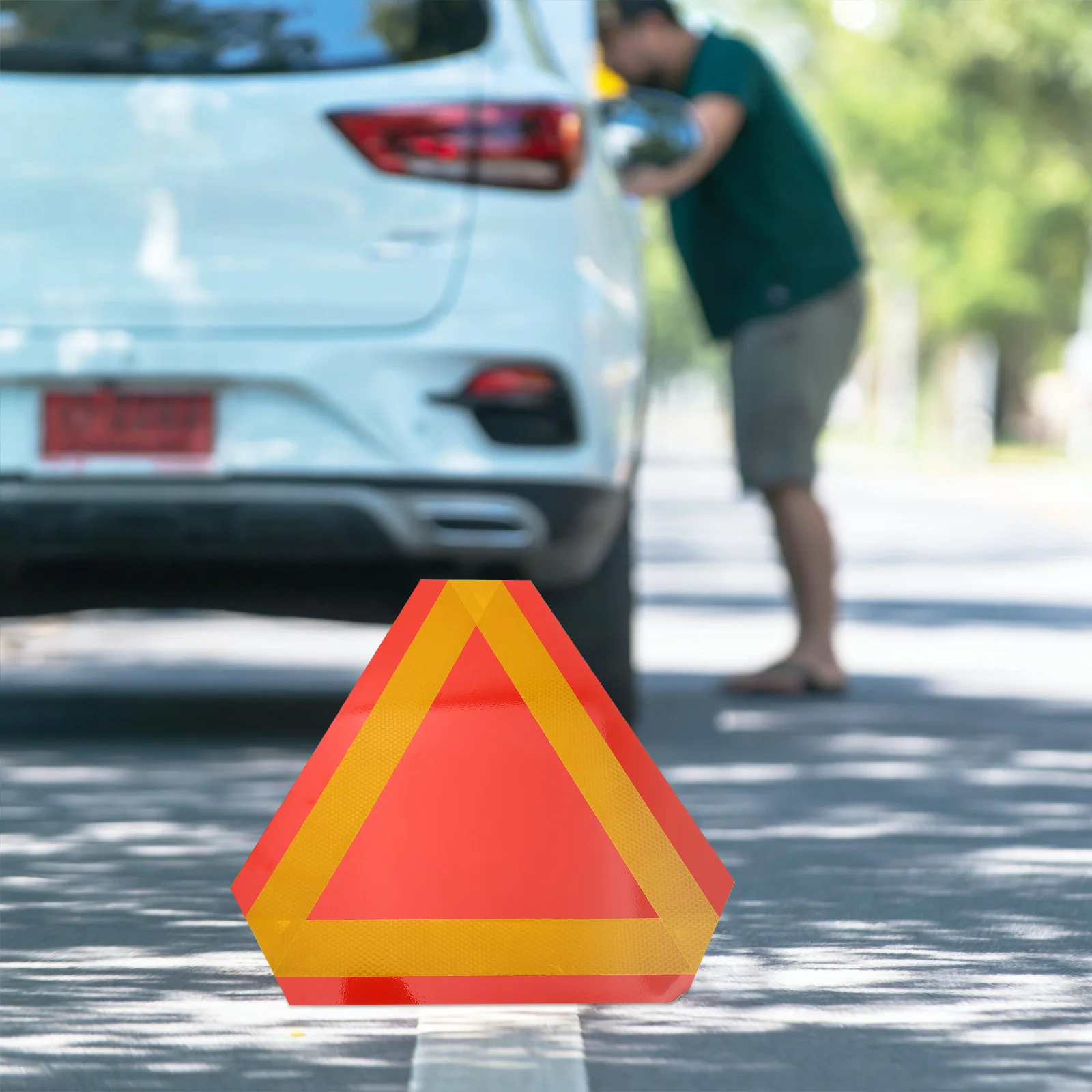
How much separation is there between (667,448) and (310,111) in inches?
2358

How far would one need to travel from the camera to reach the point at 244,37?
602cm

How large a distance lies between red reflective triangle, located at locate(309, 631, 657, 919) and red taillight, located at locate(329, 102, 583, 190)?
2.32 m

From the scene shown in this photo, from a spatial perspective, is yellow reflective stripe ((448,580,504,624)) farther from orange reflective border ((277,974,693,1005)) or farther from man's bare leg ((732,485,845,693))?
man's bare leg ((732,485,845,693))

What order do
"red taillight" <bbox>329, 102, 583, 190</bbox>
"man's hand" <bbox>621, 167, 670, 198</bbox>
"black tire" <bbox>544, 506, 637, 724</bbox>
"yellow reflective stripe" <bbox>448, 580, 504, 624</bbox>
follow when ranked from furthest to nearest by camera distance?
1. "man's hand" <bbox>621, 167, 670, 198</bbox>
2. "black tire" <bbox>544, 506, 637, 724</bbox>
3. "red taillight" <bbox>329, 102, 583, 190</bbox>
4. "yellow reflective stripe" <bbox>448, 580, 504, 624</bbox>

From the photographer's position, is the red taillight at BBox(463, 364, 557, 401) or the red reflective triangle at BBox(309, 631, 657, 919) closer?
the red reflective triangle at BBox(309, 631, 657, 919)

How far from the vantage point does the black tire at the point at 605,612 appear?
666 cm

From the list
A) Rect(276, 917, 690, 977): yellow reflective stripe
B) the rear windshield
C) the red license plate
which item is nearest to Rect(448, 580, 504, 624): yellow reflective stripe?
Rect(276, 917, 690, 977): yellow reflective stripe

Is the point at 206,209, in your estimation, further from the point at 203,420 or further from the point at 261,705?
the point at 261,705

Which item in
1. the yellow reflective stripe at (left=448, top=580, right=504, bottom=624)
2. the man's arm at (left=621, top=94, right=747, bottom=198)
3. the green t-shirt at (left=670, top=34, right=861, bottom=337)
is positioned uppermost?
the yellow reflective stripe at (left=448, top=580, right=504, bottom=624)

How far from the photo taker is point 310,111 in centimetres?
597

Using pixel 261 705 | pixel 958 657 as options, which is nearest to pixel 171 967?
pixel 261 705

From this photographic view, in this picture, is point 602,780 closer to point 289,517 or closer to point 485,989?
point 485,989

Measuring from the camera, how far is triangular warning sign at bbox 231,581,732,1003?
12.3 ft

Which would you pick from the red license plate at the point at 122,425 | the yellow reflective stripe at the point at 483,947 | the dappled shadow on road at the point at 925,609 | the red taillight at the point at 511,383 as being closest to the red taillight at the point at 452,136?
the red taillight at the point at 511,383
